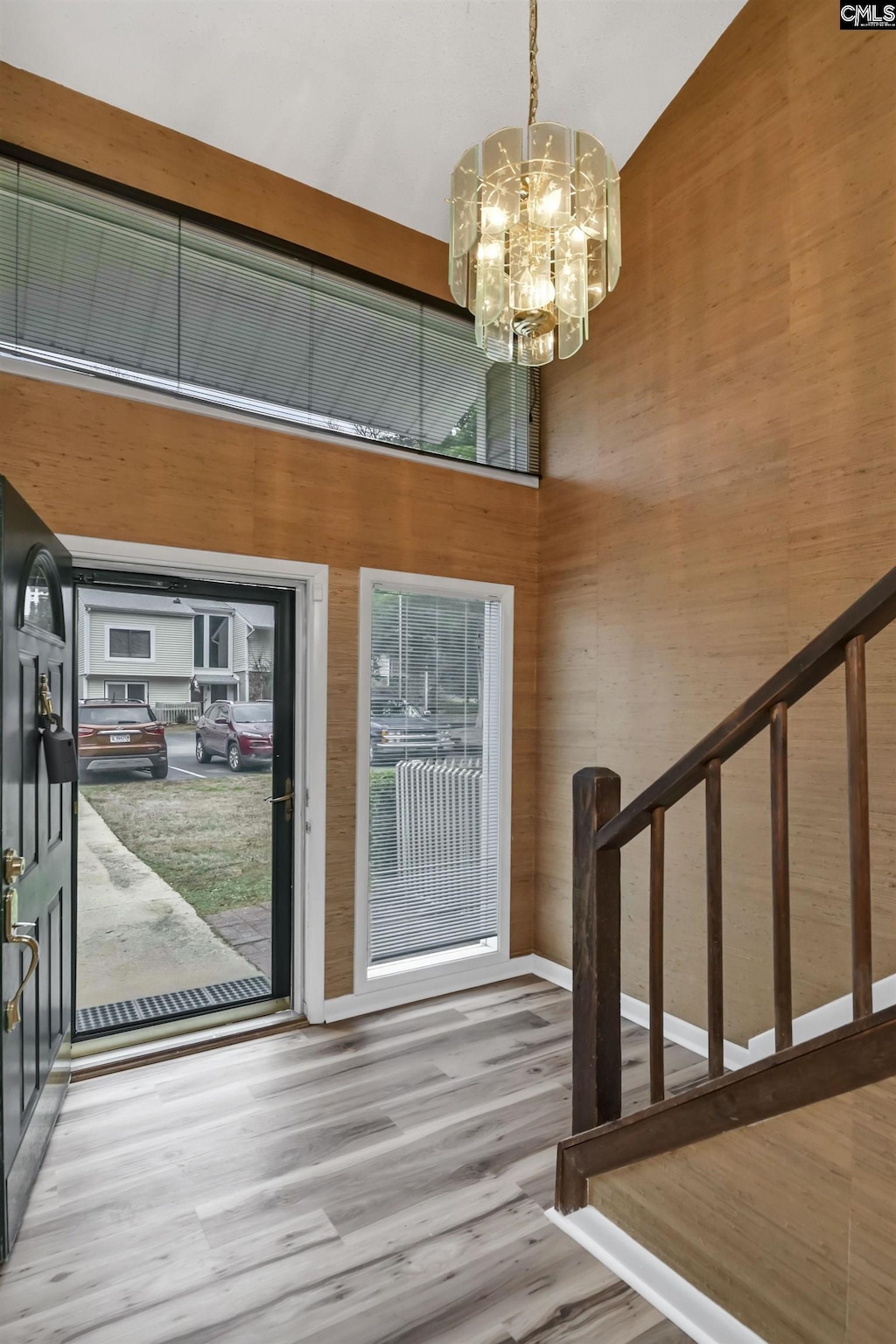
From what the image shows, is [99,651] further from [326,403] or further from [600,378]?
[600,378]

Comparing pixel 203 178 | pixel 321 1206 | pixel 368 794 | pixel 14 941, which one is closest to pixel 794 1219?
pixel 321 1206

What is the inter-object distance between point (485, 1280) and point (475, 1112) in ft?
2.58

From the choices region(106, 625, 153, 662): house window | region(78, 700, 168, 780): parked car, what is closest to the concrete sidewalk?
region(78, 700, 168, 780): parked car

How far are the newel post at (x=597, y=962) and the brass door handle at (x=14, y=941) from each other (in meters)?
1.52

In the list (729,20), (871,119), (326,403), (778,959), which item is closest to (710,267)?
(871,119)

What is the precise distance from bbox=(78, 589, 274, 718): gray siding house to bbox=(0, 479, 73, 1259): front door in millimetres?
348

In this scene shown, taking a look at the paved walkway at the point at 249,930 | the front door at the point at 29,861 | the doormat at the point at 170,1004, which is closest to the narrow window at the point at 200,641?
the front door at the point at 29,861

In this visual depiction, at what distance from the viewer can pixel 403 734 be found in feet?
12.6

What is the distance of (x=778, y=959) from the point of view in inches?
61.2

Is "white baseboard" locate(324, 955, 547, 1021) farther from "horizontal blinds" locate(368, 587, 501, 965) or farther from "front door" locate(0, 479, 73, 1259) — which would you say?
"front door" locate(0, 479, 73, 1259)

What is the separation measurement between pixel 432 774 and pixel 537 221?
8.55 ft

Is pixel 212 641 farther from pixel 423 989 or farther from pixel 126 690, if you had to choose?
pixel 423 989

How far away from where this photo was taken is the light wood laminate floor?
186 centimetres

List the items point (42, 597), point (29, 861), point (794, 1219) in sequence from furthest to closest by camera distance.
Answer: point (42, 597) → point (29, 861) → point (794, 1219)
